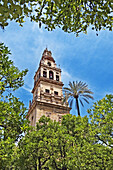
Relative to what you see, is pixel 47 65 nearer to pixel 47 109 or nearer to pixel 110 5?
pixel 47 109

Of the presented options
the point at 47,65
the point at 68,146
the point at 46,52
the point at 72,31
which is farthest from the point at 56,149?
the point at 46,52

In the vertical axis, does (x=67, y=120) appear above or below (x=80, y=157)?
above

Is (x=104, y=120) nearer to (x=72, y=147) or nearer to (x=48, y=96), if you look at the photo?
(x=72, y=147)

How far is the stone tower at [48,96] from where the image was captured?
2705 centimetres

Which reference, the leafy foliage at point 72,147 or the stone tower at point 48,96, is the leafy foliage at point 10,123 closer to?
the leafy foliage at point 72,147

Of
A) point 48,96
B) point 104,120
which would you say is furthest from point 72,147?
point 48,96

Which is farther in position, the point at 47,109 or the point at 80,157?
the point at 47,109


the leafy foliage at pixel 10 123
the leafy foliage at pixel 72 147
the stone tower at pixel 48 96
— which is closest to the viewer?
the leafy foliage at pixel 10 123

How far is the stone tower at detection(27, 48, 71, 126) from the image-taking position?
2705 centimetres

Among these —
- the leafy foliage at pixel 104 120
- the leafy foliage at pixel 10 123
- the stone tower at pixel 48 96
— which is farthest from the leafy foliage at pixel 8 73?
the stone tower at pixel 48 96

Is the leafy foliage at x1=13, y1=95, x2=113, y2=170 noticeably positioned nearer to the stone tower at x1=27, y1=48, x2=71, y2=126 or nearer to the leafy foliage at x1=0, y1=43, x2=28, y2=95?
the leafy foliage at x1=0, y1=43, x2=28, y2=95

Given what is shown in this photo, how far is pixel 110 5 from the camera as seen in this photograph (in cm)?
466

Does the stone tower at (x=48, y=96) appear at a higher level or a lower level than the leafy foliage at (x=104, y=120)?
higher

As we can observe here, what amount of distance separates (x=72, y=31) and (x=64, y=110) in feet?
81.0
